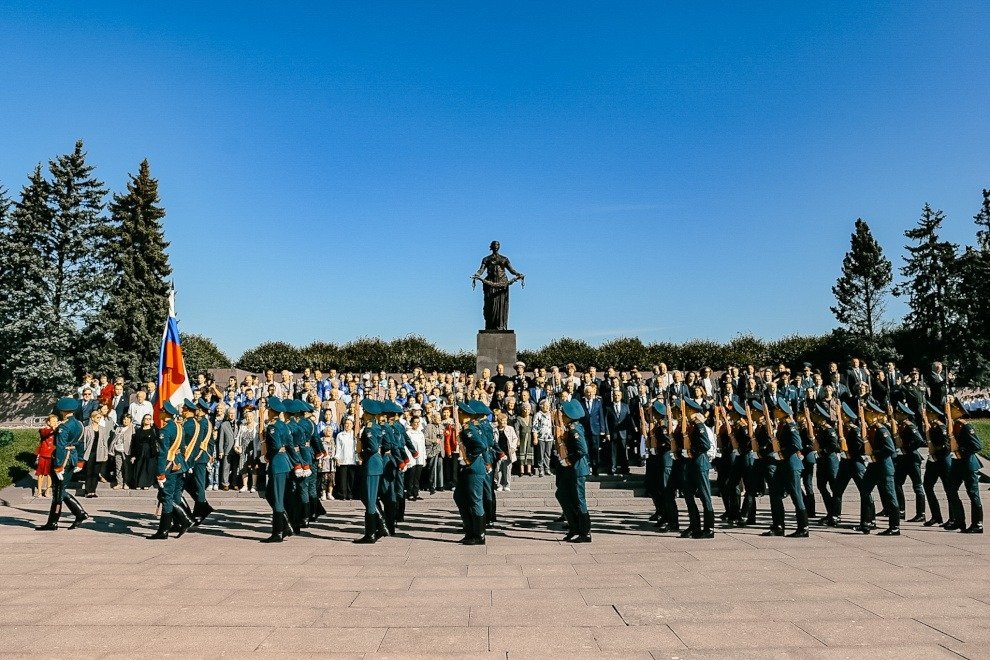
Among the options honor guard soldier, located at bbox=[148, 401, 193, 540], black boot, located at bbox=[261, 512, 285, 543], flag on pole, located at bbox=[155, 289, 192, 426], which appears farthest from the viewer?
flag on pole, located at bbox=[155, 289, 192, 426]

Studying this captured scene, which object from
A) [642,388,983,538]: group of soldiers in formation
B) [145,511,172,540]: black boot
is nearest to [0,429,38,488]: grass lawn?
[145,511,172,540]: black boot

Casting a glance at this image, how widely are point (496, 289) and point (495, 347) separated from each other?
1.81 metres

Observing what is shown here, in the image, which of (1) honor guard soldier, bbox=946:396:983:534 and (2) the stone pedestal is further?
(2) the stone pedestal

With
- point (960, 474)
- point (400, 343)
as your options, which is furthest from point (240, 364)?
point (960, 474)

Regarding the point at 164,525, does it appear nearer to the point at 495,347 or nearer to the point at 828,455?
the point at 828,455

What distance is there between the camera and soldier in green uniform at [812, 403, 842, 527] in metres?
10.2

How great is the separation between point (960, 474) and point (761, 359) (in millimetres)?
25287

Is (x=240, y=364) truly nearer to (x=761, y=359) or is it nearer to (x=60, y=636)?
(x=761, y=359)

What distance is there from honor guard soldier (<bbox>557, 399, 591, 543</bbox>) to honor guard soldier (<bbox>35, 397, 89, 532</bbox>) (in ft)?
25.5

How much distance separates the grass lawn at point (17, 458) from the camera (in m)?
14.9

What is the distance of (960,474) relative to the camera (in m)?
9.86

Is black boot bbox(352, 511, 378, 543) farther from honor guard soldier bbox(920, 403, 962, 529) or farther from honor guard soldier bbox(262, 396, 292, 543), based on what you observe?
honor guard soldier bbox(920, 403, 962, 529)

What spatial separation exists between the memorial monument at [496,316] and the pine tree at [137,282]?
22.0 meters

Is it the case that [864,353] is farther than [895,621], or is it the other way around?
[864,353]
